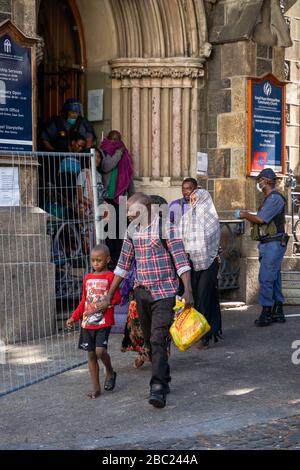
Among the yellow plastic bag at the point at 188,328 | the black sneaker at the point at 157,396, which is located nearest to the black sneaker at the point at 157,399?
the black sneaker at the point at 157,396

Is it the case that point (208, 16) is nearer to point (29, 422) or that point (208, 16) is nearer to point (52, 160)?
point (52, 160)

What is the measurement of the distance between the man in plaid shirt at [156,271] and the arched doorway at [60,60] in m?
5.53

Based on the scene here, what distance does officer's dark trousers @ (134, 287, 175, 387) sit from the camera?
774cm

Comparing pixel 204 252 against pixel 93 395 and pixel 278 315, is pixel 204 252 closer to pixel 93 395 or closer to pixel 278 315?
pixel 278 315

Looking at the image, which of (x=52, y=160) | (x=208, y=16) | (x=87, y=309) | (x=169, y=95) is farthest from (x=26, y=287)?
(x=208, y=16)

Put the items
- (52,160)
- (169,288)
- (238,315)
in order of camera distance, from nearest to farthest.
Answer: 1. (169,288)
2. (52,160)
3. (238,315)

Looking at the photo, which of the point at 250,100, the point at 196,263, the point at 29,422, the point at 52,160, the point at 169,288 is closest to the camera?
the point at 29,422

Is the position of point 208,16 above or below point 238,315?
above

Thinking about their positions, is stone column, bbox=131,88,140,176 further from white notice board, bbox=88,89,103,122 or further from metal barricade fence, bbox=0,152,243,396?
metal barricade fence, bbox=0,152,243,396

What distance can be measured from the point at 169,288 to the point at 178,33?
5.90 metres

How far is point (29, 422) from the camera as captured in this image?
7230mm

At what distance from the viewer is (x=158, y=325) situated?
783 centimetres

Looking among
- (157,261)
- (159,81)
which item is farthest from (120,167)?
(157,261)

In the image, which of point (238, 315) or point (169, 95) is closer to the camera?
point (238, 315)
